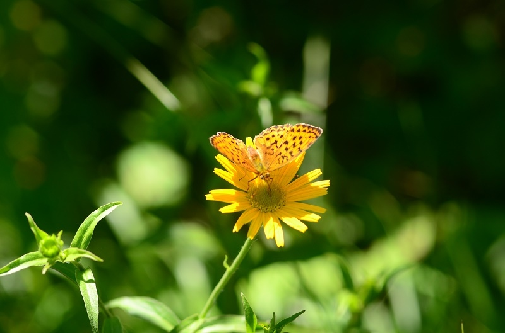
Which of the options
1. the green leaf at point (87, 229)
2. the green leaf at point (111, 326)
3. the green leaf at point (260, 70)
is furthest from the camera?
the green leaf at point (260, 70)

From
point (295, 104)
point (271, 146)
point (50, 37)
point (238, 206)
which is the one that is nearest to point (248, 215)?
point (238, 206)

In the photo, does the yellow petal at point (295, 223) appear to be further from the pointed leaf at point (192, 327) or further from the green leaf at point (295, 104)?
the green leaf at point (295, 104)

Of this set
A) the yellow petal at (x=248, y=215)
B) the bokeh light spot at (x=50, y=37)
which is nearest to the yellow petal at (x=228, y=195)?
the yellow petal at (x=248, y=215)

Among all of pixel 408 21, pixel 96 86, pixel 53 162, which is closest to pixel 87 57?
pixel 96 86

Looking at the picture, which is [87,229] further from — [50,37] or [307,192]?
[50,37]

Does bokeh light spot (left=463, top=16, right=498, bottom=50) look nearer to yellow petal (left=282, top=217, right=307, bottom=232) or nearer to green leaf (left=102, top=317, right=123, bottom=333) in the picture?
yellow petal (left=282, top=217, right=307, bottom=232)
